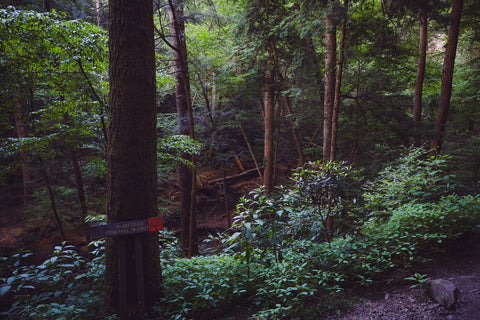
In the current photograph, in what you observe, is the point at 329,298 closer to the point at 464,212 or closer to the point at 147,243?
the point at 147,243

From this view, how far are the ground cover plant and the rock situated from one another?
595 mm

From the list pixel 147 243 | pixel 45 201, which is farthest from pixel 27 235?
pixel 147 243

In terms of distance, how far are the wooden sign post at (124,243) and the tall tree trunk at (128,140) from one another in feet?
0.39

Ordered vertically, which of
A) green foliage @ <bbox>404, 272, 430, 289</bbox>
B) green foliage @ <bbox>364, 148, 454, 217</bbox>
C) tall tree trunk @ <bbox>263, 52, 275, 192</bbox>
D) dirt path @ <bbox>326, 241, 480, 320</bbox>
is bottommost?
dirt path @ <bbox>326, 241, 480, 320</bbox>

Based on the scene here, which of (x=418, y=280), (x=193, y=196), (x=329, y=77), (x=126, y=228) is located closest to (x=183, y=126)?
(x=193, y=196)

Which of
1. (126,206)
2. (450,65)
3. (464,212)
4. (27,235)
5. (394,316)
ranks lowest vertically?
(27,235)

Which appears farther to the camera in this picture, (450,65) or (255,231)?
(450,65)

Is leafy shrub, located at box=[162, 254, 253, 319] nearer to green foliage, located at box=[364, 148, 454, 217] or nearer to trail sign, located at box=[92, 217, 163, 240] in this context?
trail sign, located at box=[92, 217, 163, 240]

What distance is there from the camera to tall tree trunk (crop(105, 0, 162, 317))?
10.8ft

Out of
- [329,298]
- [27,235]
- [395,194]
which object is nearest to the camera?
[329,298]

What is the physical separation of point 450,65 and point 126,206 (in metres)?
10.3

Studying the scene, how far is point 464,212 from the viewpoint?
4.38 meters

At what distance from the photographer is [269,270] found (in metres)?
3.69

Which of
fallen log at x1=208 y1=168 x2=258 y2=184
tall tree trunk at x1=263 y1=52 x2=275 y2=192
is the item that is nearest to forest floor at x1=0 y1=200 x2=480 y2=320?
tall tree trunk at x1=263 y1=52 x2=275 y2=192
